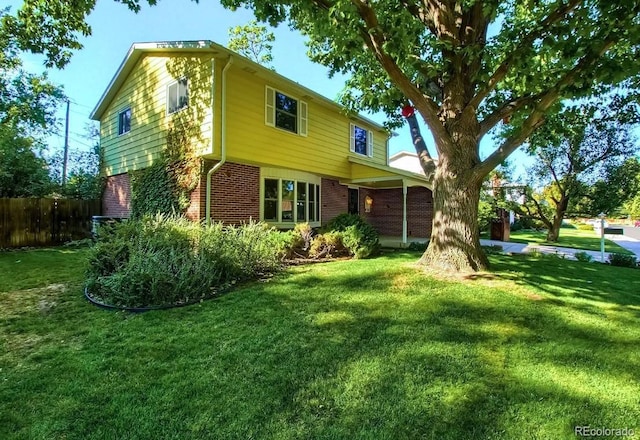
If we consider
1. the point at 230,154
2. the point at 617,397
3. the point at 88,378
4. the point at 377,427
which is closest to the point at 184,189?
A: the point at 230,154

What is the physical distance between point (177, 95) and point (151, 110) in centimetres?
157

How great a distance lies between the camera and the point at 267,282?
6371mm

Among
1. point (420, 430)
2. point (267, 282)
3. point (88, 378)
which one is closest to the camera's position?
point (420, 430)

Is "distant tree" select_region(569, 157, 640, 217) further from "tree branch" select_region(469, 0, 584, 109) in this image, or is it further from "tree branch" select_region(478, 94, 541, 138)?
"tree branch" select_region(469, 0, 584, 109)

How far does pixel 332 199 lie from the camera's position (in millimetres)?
14477

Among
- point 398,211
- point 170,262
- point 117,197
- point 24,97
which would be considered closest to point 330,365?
point 170,262

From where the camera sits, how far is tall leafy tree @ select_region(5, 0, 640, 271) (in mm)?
5070

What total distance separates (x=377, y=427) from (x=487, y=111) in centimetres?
969

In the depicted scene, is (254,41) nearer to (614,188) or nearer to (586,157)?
(586,157)

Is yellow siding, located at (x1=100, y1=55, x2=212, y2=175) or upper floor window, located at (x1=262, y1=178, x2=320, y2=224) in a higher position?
yellow siding, located at (x1=100, y1=55, x2=212, y2=175)

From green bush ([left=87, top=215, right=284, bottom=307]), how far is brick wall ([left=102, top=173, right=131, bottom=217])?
617cm

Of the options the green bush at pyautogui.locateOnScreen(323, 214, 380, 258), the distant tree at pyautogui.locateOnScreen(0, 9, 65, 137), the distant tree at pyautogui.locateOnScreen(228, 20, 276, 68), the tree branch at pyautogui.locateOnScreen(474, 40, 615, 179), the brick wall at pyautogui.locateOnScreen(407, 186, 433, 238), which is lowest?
the green bush at pyautogui.locateOnScreen(323, 214, 380, 258)

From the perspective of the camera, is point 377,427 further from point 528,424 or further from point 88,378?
point 88,378

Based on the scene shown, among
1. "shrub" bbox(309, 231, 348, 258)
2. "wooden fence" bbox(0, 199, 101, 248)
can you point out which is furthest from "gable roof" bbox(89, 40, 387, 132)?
"wooden fence" bbox(0, 199, 101, 248)
